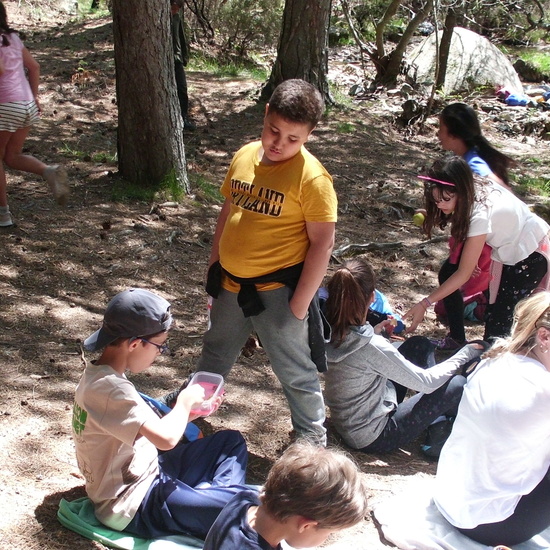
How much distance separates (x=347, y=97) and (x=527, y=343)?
29.7 feet

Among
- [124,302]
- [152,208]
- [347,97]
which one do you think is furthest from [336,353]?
[347,97]

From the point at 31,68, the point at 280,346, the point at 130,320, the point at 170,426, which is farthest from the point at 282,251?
the point at 31,68

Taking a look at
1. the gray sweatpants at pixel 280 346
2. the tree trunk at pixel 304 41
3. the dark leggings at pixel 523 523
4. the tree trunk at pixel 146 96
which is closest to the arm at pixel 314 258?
the gray sweatpants at pixel 280 346

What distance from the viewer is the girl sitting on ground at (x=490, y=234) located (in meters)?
4.09

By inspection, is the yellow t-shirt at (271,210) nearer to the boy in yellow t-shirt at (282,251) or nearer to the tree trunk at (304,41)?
the boy in yellow t-shirt at (282,251)

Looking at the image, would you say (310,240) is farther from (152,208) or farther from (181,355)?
(152,208)

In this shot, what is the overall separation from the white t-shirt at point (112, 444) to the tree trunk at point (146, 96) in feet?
13.9

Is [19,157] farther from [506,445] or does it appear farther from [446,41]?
[446,41]

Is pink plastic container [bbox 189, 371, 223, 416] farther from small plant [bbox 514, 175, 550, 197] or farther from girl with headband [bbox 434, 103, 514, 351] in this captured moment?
small plant [bbox 514, 175, 550, 197]

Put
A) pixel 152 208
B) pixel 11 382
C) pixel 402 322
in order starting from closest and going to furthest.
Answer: pixel 11 382
pixel 402 322
pixel 152 208

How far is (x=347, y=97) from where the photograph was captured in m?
11.4

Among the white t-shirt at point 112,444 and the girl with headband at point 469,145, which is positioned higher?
the girl with headband at point 469,145

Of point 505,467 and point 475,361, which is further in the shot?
point 475,361

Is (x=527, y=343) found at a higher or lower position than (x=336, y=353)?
higher
